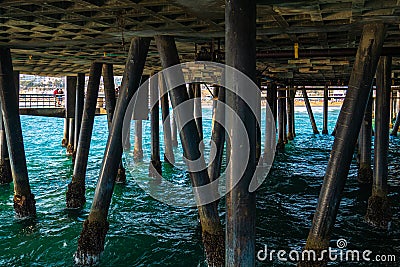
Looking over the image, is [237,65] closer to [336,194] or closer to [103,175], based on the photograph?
[336,194]

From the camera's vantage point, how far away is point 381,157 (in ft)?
28.8

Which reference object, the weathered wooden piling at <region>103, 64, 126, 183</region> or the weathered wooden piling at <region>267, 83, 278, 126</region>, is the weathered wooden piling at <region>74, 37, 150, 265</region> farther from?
the weathered wooden piling at <region>267, 83, 278, 126</region>

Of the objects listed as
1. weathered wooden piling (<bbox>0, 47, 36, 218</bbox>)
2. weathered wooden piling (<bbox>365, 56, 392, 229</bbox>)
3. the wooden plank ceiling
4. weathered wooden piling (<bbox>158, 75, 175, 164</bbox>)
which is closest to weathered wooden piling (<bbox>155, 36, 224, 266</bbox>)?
the wooden plank ceiling

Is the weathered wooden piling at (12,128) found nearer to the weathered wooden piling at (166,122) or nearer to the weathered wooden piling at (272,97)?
the weathered wooden piling at (166,122)

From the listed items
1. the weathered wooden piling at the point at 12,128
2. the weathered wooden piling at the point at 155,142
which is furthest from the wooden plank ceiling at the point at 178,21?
the weathered wooden piling at the point at 155,142

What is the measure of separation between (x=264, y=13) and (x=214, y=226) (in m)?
3.44

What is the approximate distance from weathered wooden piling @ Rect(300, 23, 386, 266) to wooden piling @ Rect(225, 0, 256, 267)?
1888mm

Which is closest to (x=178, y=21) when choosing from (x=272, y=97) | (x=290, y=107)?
(x=272, y=97)

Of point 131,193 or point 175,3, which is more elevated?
point 175,3

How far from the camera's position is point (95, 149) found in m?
23.8

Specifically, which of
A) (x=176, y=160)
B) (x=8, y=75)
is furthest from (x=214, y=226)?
(x=176, y=160)

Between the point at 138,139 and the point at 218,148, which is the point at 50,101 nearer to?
the point at 138,139

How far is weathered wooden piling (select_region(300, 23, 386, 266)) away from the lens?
608 centimetres

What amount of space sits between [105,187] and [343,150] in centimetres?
396
